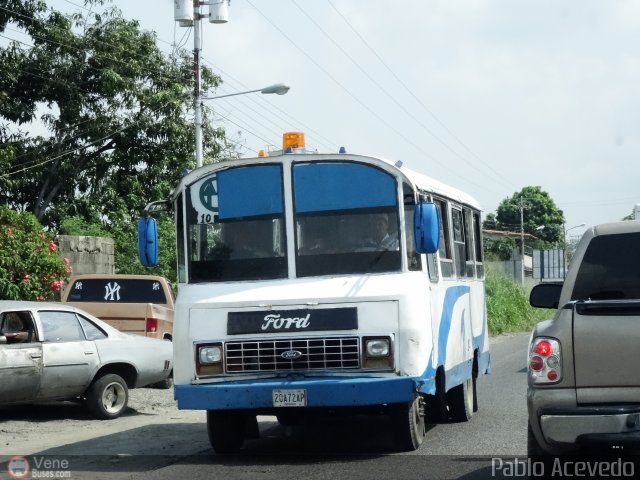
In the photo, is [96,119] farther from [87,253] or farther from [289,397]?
[289,397]

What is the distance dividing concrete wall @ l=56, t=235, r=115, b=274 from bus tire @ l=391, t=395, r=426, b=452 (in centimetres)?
1327

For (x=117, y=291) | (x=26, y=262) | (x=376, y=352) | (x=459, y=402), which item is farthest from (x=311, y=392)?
(x=26, y=262)

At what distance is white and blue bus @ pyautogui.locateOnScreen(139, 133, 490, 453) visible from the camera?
9.99m

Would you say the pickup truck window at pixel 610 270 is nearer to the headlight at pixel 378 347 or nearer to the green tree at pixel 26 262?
the headlight at pixel 378 347

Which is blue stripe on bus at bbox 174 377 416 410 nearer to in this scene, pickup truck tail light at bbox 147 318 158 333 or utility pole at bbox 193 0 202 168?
pickup truck tail light at bbox 147 318 158 333

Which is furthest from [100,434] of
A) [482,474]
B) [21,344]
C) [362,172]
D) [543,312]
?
[543,312]

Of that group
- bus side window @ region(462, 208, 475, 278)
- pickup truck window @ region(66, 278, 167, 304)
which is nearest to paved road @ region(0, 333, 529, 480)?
bus side window @ region(462, 208, 475, 278)

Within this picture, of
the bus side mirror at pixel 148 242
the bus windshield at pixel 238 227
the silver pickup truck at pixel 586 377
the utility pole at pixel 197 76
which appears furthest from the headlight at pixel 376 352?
the utility pole at pixel 197 76

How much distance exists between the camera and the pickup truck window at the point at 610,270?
7379 mm

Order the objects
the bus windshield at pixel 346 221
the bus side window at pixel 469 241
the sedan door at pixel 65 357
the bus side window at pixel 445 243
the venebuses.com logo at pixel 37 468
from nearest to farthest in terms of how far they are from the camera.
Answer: the venebuses.com logo at pixel 37 468 < the bus windshield at pixel 346 221 < the bus side window at pixel 445 243 < the sedan door at pixel 65 357 < the bus side window at pixel 469 241

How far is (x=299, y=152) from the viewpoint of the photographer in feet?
35.8

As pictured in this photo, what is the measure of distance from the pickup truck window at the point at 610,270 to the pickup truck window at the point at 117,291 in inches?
496

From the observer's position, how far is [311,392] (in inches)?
388

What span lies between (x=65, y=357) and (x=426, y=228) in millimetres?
5756
